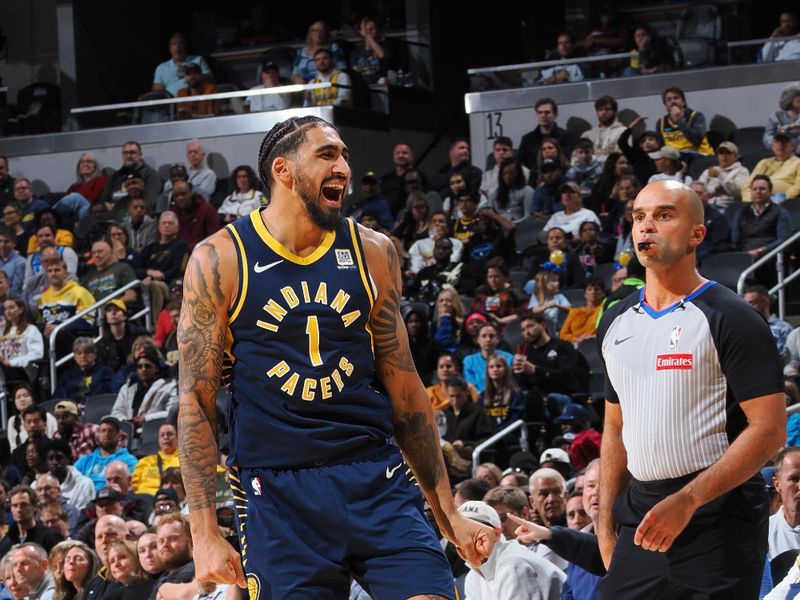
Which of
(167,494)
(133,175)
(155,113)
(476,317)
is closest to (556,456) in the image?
(167,494)

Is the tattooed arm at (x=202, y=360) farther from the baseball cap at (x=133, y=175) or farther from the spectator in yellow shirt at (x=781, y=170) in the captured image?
the baseball cap at (x=133, y=175)

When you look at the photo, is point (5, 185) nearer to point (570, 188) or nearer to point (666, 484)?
point (570, 188)

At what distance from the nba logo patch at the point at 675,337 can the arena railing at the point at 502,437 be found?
5.85 m

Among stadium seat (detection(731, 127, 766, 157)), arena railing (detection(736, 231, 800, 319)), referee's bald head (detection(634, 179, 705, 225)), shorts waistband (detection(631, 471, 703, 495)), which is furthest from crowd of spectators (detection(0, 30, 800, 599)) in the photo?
referee's bald head (detection(634, 179, 705, 225))

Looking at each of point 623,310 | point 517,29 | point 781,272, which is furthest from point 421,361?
point 517,29

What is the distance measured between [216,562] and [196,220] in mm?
12200

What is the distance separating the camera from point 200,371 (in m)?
4.14

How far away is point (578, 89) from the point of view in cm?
1617

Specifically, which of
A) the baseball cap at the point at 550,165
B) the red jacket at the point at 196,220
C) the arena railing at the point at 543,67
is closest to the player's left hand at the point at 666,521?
the baseball cap at the point at 550,165

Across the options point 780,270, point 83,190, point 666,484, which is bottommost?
point 666,484

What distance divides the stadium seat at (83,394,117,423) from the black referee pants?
973 cm

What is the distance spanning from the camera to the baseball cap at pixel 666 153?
1375 cm

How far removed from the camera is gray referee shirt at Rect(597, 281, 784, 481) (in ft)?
13.9

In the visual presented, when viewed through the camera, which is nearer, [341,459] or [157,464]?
[341,459]
